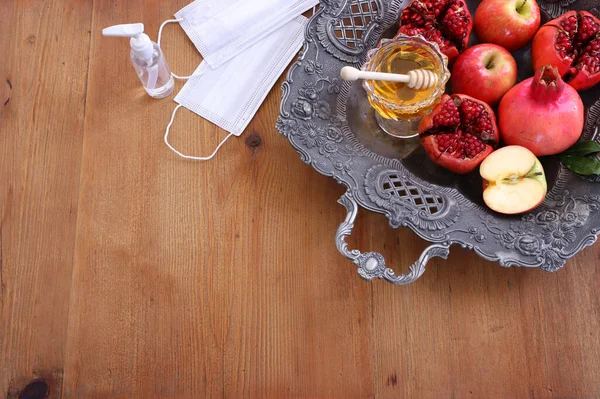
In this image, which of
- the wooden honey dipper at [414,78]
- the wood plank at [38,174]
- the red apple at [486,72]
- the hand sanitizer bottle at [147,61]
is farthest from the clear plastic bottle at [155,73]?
the red apple at [486,72]

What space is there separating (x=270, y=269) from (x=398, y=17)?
38 centimetres

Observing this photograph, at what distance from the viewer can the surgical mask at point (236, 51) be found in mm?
748

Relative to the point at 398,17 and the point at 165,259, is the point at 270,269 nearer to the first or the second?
the point at 165,259

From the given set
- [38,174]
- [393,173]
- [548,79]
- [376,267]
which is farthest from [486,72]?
[38,174]

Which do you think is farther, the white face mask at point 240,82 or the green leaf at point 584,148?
the white face mask at point 240,82

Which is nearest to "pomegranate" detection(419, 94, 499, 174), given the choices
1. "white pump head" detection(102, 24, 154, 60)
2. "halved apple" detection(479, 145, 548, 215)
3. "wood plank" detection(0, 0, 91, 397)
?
"halved apple" detection(479, 145, 548, 215)

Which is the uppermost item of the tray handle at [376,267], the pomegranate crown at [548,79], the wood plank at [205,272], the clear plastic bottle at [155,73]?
the pomegranate crown at [548,79]

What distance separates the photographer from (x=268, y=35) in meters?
0.77

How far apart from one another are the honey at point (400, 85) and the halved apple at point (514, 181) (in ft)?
0.35

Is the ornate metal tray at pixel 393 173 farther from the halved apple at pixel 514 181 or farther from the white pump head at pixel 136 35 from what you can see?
the white pump head at pixel 136 35

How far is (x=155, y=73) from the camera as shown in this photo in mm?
712

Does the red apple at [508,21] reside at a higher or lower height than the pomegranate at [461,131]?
higher

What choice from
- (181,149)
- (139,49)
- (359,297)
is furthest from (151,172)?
(359,297)

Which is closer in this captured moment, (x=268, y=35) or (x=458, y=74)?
(x=458, y=74)
